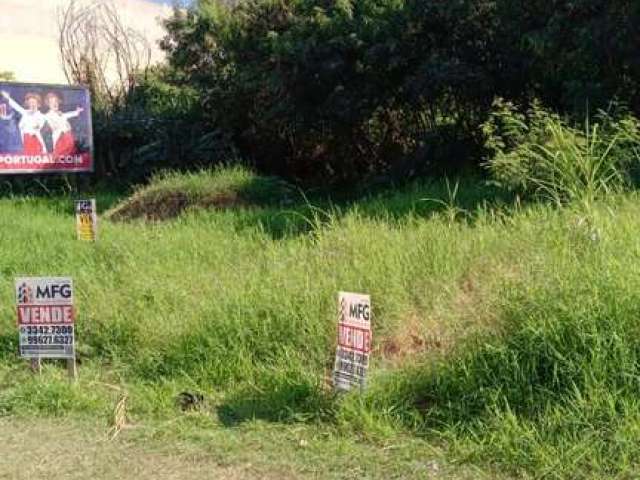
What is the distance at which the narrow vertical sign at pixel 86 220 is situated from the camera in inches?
327

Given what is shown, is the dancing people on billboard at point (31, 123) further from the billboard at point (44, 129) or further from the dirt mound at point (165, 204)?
the dirt mound at point (165, 204)

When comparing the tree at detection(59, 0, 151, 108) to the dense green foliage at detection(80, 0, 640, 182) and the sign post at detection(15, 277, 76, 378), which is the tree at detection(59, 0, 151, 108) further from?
the sign post at detection(15, 277, 76, 378)

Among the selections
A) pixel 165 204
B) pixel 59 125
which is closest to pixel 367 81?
pixel 165 204

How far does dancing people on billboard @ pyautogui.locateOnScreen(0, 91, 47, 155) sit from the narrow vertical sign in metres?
7.14

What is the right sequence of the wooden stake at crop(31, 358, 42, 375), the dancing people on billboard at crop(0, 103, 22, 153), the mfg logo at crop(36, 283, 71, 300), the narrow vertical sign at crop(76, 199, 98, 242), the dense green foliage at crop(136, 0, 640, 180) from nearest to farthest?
1. the mfg logo at crop(36, 283, 71, 300)
2. the wooden stake at crop(31, 358, 42, 375)
3. the narrow vertical sign at crop(76, 199, 98, 242)
4. the dense green foliage at crop(136, 0, 640, 180)
5. the dancing people on billboard at crop(0, 103, 22, 153)

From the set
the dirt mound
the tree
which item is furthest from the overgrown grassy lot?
the tree

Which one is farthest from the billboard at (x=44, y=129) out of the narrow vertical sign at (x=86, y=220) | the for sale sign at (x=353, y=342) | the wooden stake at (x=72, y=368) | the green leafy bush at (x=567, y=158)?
the for sale sign at (x=353, y=342)

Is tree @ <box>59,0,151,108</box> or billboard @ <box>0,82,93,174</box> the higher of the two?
tree @ <box>59,0,151,108</box>

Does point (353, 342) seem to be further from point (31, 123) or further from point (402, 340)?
point (31, 123)

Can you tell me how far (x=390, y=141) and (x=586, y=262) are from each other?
9356 millimetres

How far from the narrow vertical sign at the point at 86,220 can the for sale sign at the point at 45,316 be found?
11.0 feet

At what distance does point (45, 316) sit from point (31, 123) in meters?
10.8

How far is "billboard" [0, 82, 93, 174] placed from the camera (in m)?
14.7

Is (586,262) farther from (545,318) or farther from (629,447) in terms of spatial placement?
(629,447)
